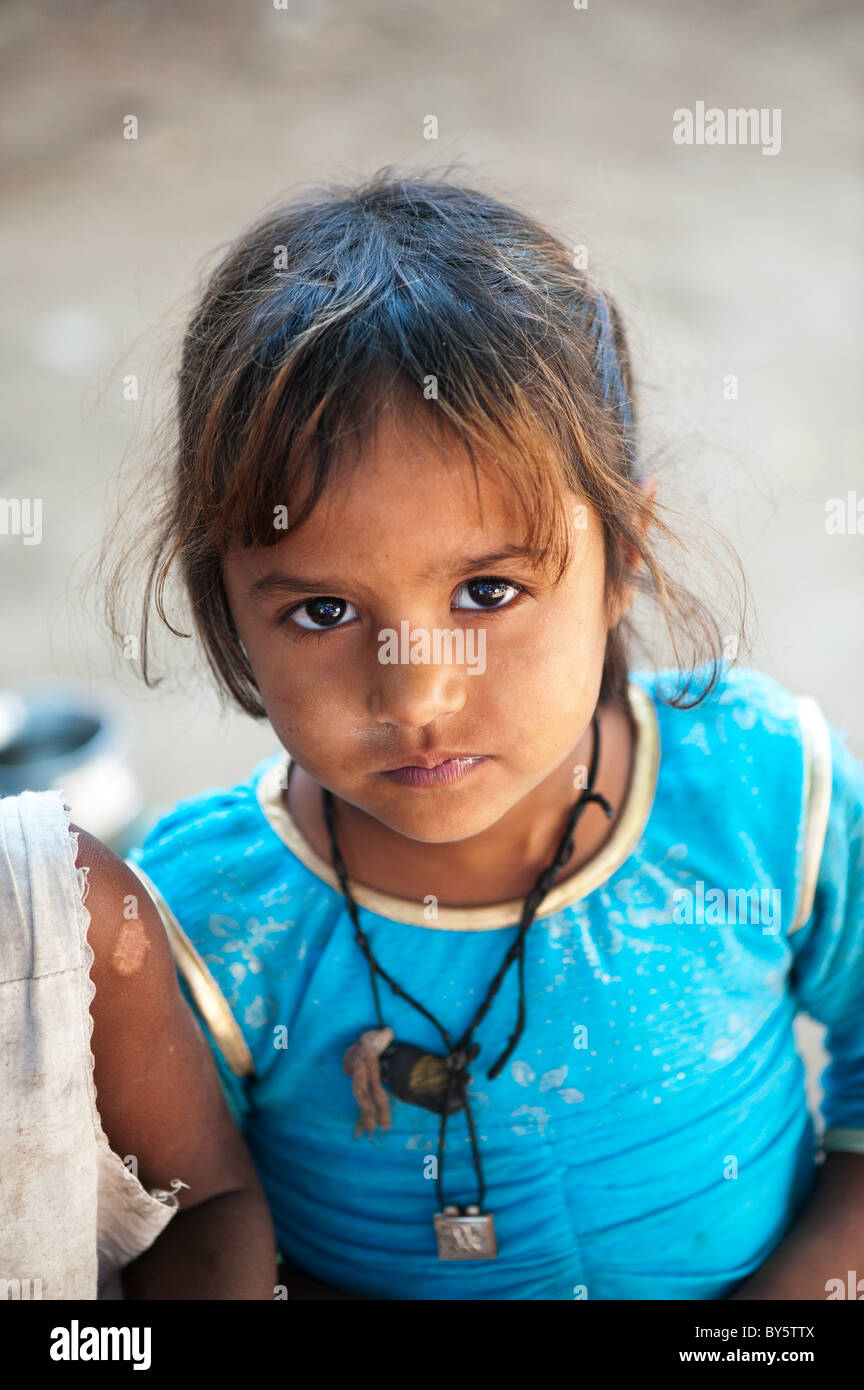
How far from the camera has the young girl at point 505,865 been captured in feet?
3.48

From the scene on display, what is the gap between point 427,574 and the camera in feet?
3.27

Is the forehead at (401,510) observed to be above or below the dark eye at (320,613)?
above

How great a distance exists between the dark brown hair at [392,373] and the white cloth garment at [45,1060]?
0.98ft

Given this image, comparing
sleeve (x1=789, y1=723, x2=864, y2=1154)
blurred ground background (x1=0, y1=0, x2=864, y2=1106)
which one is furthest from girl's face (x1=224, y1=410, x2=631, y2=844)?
blurred ground background (x1=0, y1=0, x2=864, y2=1106)

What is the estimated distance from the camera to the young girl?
3.48ft

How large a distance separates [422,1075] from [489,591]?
0.47 meters

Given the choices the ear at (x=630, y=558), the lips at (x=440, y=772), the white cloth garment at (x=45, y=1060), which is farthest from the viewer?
the ear at (x=630, y=558)

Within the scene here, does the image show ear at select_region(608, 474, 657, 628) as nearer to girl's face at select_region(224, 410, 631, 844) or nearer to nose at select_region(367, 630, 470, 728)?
girl's face at select_region(224, 410, 631, 844)

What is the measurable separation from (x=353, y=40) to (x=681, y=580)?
5.08 m

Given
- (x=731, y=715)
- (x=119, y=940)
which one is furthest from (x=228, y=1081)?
(x=731, y=715)

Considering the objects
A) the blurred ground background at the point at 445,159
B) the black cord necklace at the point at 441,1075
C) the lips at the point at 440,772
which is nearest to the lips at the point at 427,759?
the lips at the point at 440,772

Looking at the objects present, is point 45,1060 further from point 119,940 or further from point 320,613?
point 320,613

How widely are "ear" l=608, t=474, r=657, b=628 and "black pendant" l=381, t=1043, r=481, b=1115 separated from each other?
425mm

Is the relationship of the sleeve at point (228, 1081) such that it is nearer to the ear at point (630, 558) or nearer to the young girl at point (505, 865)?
the young girl at point (505, 865)
